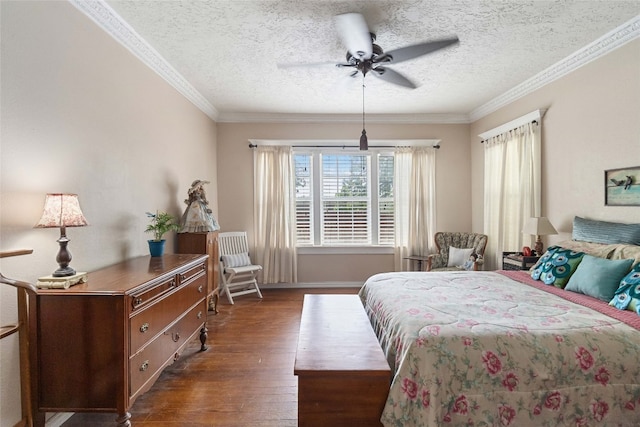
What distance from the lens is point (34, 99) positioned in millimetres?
1733

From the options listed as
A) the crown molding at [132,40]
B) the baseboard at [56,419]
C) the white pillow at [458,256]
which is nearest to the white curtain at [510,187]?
the white pillow at [458,256]

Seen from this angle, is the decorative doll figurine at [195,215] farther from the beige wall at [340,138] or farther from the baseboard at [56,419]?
Result: the baseboard at [56,419]

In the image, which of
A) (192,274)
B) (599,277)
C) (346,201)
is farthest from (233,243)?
(599,277)

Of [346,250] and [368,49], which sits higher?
[368,49]

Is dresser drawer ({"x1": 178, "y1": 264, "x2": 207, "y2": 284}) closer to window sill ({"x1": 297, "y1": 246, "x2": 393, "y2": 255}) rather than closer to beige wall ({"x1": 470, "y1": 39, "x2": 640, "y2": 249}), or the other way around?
window sill ({"x1": 297, "y1": 246, "x2": 393, "y2": 255})

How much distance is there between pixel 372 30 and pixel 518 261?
9.46 feet

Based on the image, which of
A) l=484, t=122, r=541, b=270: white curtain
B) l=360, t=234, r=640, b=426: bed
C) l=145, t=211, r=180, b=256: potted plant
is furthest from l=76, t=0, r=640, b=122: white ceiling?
l=360, t=234, r=640, b=426: bed

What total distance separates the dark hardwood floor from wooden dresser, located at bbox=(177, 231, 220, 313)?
46cm

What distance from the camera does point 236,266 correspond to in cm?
446

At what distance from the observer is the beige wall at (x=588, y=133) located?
2586mm

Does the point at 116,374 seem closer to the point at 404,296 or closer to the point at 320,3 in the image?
the point at 404,296

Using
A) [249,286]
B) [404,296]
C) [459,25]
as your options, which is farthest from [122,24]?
[249,286]

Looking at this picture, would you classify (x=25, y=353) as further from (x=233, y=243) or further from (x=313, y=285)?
(x=313, y=285)

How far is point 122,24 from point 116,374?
2539mm
